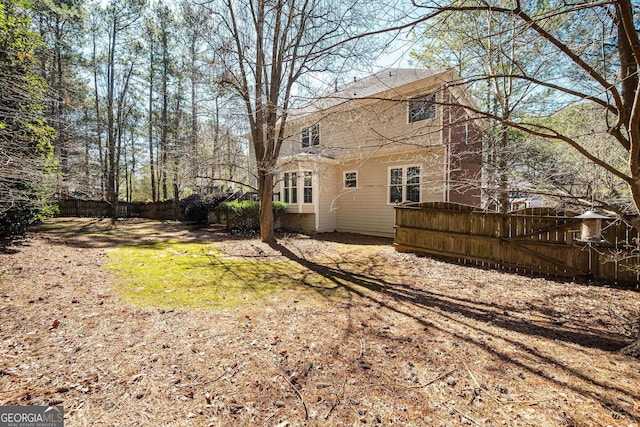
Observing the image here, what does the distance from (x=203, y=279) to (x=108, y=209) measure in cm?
2075

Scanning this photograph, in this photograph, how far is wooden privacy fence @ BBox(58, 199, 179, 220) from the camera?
777 inches

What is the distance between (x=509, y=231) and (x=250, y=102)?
7.56 metres

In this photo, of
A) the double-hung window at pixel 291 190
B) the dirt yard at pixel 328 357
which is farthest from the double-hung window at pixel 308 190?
the dirt yard at pixel 328 357

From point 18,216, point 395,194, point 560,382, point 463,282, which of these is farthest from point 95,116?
point 560,382

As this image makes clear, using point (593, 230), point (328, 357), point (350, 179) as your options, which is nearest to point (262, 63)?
point (350, 179)

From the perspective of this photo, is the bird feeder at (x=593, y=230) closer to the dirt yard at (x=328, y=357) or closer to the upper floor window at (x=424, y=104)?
the dirt yard at (x=328, y=357)

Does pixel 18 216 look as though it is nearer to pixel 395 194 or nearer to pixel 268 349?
pixel 268 349

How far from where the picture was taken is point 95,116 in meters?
20.1

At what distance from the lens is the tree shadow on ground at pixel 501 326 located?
2.32m

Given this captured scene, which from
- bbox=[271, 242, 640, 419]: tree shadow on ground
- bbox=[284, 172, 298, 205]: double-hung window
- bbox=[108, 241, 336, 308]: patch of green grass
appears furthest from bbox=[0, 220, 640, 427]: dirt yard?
bbox=[284, 172, 298, 205]: double-hung window

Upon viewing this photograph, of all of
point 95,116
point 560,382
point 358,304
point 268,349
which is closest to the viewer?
point 560,382

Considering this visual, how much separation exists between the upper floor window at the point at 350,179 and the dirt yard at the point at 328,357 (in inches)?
312

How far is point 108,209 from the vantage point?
2056 cm

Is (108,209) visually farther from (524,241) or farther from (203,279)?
(524,241)
